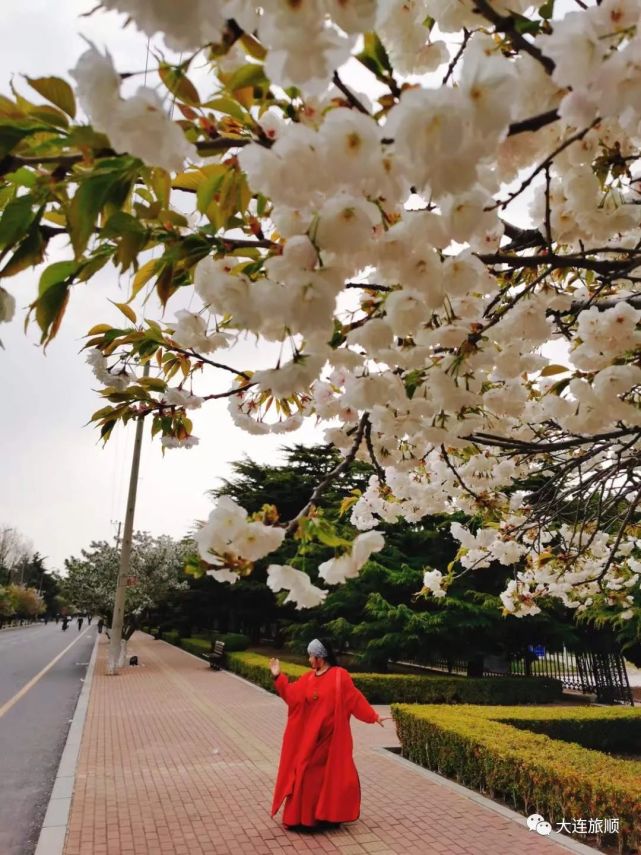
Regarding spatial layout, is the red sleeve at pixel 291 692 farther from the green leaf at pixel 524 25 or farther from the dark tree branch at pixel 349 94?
the green leaf at pixel 524 25

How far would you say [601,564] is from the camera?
728 cm

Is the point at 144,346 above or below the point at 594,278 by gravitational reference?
below

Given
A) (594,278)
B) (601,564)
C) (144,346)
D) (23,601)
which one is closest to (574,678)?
(601,564)

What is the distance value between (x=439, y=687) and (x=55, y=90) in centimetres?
1447

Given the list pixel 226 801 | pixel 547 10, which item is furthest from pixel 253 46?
pixel 226 801

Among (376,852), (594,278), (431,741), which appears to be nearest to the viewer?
(594,278)

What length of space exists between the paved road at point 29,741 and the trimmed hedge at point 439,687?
4286mm

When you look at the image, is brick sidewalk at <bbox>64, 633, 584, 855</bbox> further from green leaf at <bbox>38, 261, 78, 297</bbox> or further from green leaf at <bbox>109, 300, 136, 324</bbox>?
green leaf at <bbox>38, 261, 78, 297</bbox>

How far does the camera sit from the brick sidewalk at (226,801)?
479 centimetres

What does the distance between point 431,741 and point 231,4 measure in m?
7.59

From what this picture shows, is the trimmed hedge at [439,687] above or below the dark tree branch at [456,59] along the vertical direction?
below

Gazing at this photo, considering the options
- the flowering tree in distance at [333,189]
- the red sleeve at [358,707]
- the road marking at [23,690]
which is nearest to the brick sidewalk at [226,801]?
the red sleeve at [358,707]

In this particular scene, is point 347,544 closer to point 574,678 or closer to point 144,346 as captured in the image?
point 144,346

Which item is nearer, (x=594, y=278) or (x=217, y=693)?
(x=594, y=278)
